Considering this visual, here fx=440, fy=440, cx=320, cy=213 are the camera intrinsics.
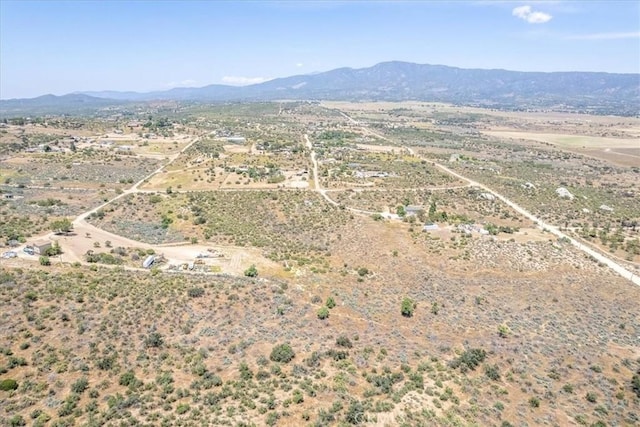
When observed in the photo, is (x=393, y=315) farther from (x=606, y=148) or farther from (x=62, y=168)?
(x=606, y=148)

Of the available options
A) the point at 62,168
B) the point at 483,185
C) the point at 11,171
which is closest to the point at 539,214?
the point at 483,185

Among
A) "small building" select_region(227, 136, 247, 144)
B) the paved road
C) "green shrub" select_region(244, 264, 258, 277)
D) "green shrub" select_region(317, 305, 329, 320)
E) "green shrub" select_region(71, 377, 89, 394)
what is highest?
"small building" select_region(227, 136, 247, 144)

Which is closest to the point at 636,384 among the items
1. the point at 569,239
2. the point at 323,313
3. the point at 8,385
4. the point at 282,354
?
the point at 323,313

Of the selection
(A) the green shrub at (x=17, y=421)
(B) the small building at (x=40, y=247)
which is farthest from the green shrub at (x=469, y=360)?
(B) the small building at (x=40, y=247)

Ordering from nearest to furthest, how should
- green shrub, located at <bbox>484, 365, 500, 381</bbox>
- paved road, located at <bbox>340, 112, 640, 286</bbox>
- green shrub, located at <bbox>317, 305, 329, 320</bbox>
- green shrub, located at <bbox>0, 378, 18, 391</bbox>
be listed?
green shrub, located at <bbox>0, 378, 18, 391</bbox> → green shrub, located at <bbox>484, 365, 500, 381</bbox> → green shrub, located at <bbox>317, 305, 329, 320</bbox> → paved road, located at <bbox>340, 112, 640, 286</bbox>

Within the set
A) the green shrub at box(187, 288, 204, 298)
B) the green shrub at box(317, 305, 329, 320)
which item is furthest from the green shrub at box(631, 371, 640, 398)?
the green shrub at box(187, 288, 204, 298)

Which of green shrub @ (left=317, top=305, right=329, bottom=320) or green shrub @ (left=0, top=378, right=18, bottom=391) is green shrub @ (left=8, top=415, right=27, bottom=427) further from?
green shrub @ (left=317, top=305, right=329, bottom=320)
